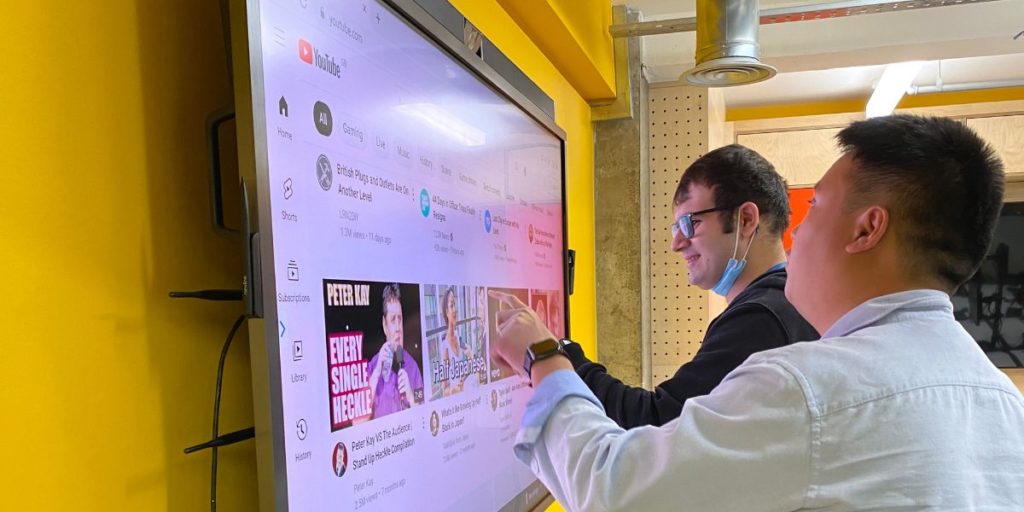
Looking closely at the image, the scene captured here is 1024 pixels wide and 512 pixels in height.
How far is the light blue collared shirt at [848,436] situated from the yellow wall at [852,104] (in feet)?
12.8

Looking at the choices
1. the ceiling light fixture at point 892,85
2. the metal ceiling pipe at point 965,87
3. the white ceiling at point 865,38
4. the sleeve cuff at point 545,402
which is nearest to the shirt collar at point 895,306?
the sleeve cuff at point 545,402

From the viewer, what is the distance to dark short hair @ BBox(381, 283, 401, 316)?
3.41 feet

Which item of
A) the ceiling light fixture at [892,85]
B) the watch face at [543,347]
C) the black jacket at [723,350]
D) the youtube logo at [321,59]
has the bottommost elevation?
the black jacket at [723,350]

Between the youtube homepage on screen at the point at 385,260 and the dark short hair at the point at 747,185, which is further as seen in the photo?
the dark short hair at the point at 747,185

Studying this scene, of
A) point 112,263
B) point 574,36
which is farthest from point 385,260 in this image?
point 574,36

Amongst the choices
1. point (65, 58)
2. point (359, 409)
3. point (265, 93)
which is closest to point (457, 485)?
point (359, 409)

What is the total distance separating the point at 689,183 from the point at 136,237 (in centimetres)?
141

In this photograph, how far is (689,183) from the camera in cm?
183

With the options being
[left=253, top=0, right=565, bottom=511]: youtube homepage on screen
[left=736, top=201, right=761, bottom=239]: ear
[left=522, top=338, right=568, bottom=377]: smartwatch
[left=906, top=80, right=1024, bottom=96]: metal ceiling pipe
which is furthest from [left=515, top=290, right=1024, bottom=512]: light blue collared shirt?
[left=906, top=80, right=1024, bottom=96]: metal ceiling pipe

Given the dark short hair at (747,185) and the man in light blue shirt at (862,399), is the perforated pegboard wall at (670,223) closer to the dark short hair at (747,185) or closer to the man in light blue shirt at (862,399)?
the dark short hair at (747,185)

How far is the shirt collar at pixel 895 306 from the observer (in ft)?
3.03

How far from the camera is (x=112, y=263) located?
70 cm

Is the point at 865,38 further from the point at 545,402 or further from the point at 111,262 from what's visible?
the point at 111,262

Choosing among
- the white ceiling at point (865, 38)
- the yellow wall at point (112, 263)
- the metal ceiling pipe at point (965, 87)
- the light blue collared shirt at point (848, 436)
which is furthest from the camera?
the metal ceiling pipe at point (965, 87)
